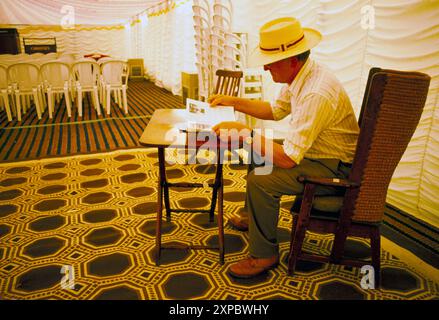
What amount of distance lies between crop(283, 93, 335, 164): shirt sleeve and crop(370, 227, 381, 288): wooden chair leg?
0.57 m

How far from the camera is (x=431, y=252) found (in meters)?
2.18

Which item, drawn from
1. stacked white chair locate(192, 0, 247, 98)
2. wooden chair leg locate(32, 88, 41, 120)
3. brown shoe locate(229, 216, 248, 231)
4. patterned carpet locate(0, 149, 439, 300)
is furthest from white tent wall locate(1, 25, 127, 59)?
brown shoe locate(229, 216, 248, 231)

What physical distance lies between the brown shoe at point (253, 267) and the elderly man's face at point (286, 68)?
1.01 metres

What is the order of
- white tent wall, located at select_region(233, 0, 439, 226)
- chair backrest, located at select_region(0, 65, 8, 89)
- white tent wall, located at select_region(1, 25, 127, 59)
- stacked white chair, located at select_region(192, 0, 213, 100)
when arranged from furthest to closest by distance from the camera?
white tent wall, located at select_region(1, 25, 127, 59), chair backrest, located at select_region(0, 65, 8, 89), stacked white chair, located at select_region(192, 0, 213, 100), white tent wall, located at select_region(233, 0, 439, 226)

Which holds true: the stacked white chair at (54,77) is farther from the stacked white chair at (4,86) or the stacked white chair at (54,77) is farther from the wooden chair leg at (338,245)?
the wooden chair leg at (338,245)

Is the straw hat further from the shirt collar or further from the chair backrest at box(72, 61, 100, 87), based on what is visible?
the chair backrest at box(72, 61, 100, 87)

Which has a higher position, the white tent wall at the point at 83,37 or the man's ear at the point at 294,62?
the white tent wall at the point at 83,37

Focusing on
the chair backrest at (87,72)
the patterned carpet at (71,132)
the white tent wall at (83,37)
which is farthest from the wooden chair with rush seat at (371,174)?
the white tent wall at (83,37)

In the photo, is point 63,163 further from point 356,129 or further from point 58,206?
point 356,129

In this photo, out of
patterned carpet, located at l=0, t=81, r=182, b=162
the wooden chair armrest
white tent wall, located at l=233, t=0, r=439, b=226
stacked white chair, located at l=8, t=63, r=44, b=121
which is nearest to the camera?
the wooden chair armrest

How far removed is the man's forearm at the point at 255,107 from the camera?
7.41 feet

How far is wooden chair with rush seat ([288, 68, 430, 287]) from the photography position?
149cm

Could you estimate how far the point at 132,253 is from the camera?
2.22 m
